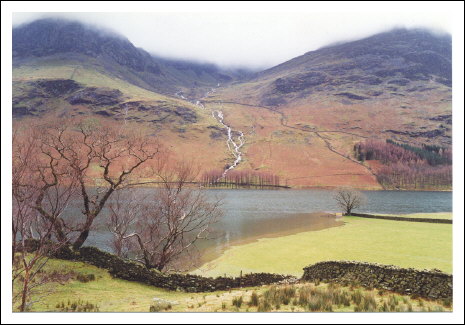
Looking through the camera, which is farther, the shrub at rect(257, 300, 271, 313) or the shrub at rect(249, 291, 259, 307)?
the shrub at rect(249, 291, 259, 307)

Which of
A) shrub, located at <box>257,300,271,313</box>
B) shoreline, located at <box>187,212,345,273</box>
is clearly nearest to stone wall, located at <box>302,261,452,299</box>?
shrub, located at <box>257,300,271,313</box>

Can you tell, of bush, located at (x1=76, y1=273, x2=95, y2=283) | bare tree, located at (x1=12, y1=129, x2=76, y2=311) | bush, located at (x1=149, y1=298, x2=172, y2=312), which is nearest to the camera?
bare tree, located at (x1=12, y1=129, x2=76, y2=311)

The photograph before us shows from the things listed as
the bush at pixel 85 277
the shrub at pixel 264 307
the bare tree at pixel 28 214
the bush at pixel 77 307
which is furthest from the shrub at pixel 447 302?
the bush at pixel 85 277

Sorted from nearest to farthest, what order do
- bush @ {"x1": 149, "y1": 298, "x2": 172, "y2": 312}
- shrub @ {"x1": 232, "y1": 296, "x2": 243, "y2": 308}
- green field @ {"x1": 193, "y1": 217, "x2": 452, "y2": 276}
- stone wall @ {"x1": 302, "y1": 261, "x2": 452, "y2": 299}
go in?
1. bush @ {"x1": 149, "y1": 298, "x2": 172, "y2": 312}
2. shrub @ {"x1": 232, "y1": 296, "x2": 243, "y2": 308}
3. stone wall @ {"x1": 302, "y1": 261, "x2": 452, "y2": 299}
4. green field @ {"x1": 193, "y1": 217, "x2": 452, "y2": 276}

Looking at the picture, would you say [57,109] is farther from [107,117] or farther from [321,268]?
[321,268]

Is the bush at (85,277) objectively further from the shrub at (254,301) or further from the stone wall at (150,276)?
the shrub at (254,301)

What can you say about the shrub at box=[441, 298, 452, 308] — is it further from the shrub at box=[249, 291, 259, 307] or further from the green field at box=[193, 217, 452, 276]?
the green field at box=[193, 217, 452, 276]

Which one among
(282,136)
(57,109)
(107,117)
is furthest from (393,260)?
(57,109)
